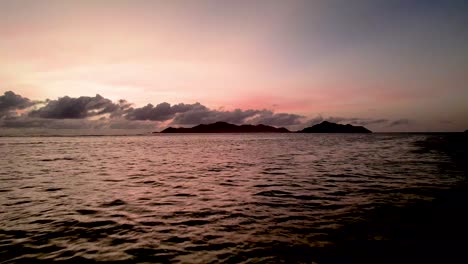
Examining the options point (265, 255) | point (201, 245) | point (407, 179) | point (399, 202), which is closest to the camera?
point (265, 255)

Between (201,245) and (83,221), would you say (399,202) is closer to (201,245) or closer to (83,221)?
(201,245)

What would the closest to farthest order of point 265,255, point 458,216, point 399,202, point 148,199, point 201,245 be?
point 265,255 < point 201,245 < point 458,216 < point 399,202 < point 148,199

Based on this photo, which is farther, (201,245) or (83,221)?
(83,221)

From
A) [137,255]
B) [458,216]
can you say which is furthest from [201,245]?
[458,216]

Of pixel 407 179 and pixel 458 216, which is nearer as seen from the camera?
pixel 458 216

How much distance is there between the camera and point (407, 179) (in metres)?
19.7

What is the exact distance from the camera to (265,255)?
295 inches

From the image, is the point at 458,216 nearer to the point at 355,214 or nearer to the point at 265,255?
the point at 355,214

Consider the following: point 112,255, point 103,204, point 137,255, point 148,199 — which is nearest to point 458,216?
point 137,255

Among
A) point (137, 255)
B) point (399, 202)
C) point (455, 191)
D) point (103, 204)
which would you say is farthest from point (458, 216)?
point (103, 204)

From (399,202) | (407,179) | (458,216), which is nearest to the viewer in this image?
(458,216)

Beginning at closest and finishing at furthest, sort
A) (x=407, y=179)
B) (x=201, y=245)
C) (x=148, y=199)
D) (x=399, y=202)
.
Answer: (x=201, y=245) < (x=399, y=202) < (x=148, y=199) < (x=407, y=179)

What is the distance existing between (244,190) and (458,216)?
32.9ft

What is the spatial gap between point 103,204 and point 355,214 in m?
11.6
